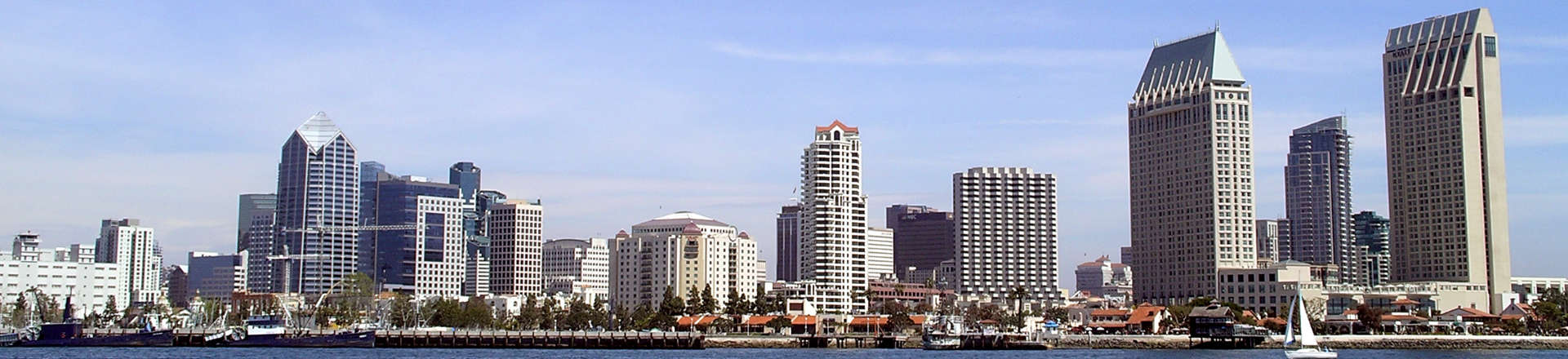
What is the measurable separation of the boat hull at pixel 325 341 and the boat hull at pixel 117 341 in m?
12.1

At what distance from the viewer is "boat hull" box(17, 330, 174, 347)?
19650cm

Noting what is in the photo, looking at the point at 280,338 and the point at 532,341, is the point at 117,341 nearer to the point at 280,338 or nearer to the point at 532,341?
the point at 280,338

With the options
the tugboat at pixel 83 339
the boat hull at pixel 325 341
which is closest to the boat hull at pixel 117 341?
the tugboat at pixel 83 339

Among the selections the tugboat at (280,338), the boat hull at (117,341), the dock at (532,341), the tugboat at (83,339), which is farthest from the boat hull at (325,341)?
the tugboat at (83,339)

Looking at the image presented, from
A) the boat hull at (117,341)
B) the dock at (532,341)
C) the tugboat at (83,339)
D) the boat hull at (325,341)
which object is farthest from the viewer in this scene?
the tugboat at (83,339)

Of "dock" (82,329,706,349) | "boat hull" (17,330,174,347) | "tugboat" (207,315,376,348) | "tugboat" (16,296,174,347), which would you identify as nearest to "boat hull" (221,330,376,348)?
"tugboat" (207,315,376,348)

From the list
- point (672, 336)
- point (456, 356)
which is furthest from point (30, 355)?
point (672, 336)

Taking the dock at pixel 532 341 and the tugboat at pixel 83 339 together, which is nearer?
the dock at pixel 532 341

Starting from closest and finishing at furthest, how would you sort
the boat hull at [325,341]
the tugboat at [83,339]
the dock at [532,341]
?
1. the boat hull at [325,341]
2. the dock at [532,341]
3. the tugboat at [83,339]

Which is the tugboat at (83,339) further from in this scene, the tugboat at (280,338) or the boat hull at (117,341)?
the tugboat at (280,338)

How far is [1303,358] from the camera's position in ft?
455

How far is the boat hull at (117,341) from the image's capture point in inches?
7736

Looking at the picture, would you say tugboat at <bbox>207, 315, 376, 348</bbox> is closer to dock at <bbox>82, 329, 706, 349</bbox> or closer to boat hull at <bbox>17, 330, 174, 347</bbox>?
dock at <bbox>82, 329, 706, 349</bbox>

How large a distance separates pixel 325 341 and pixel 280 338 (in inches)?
253
